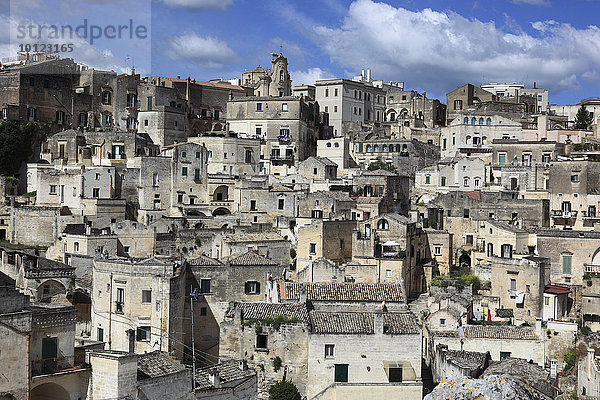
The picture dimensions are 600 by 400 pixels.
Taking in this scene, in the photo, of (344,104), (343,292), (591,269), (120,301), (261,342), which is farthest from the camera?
(344,104)

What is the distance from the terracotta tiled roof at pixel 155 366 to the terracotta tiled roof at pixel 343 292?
921 centimetres

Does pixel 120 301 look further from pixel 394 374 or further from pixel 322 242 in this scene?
pixel 322 242

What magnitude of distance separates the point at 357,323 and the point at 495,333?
7.41 meters

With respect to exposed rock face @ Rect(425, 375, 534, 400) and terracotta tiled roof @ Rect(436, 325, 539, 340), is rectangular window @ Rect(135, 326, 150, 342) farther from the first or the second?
exposed rock face @ Rect(425, 375, 534, 400)

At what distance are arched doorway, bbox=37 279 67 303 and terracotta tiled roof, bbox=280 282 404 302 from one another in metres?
12.2

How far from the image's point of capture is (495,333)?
3309cm

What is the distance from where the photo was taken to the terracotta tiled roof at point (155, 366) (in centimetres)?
2298

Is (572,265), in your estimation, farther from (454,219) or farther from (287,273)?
(287,273)

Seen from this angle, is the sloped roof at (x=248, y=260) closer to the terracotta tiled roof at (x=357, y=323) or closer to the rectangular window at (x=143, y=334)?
the rectangular window at (x=143, y=334)

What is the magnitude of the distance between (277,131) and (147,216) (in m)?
20.1

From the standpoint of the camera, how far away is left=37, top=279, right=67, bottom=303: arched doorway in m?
37.1

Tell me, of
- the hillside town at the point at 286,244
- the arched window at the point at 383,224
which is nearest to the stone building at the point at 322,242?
the hillside town at the point at 286,244

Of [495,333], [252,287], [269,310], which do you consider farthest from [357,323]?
[252,287]

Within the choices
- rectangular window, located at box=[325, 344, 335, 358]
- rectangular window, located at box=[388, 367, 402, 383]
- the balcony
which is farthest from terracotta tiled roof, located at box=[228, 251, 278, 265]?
the balcony
